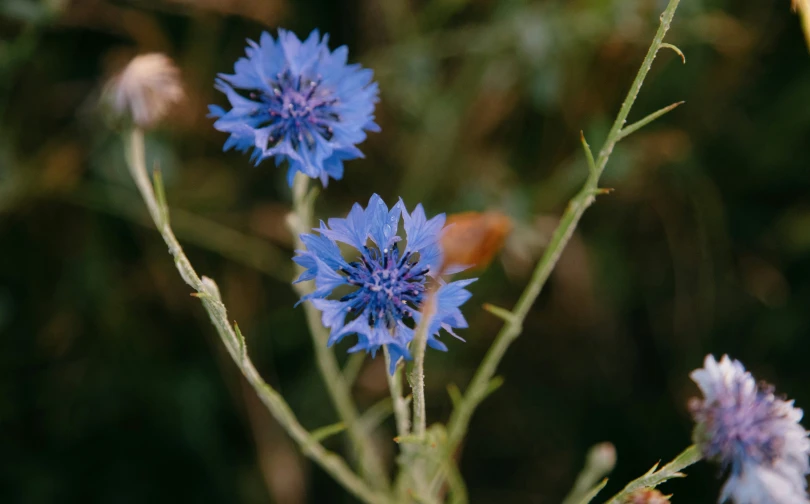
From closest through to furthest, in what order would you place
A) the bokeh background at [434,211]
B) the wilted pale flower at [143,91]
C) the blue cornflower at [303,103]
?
the blue cornflower at [303,103], the wilted pale flower at [143,91], the bokeh background at [434,211]

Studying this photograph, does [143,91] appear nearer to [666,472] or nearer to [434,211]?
[434,211]

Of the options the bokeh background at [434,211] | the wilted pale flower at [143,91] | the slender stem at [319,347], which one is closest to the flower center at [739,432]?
the slender stem at [319,347]

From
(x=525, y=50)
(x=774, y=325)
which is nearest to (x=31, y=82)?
(x=525, y=50)

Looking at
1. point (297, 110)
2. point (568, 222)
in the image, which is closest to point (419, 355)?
point (568, 222)

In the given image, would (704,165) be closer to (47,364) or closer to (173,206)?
(173,206)

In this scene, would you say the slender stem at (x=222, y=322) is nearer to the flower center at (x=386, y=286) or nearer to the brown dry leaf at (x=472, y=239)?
the flower center at (x=386, y=286)

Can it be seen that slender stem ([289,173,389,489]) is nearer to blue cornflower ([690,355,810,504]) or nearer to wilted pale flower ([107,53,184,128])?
wilted pale flower ([107,53,184,128])

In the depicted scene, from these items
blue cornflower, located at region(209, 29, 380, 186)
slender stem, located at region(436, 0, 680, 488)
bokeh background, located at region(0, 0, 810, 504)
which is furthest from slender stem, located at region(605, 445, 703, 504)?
bokeh background, located at region(0, 0, 810, 504)
